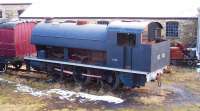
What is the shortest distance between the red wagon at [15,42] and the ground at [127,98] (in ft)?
4.11

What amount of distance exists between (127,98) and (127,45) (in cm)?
235

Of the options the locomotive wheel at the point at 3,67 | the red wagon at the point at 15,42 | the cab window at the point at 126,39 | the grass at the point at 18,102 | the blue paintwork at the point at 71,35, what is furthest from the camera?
the locomotive wheel at the point at 3,67

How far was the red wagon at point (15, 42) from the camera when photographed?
21.8 metres

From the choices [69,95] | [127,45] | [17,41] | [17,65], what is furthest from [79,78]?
[17,65]

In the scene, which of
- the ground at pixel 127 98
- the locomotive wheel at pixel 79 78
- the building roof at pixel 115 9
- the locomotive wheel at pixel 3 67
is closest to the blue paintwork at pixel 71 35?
the locomotive wheel at pixel 79 78

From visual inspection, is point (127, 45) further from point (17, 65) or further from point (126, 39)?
point (17, 65)

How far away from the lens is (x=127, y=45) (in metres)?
17.8

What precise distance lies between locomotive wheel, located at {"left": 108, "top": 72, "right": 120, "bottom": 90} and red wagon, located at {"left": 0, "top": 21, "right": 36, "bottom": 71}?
19.2 ft

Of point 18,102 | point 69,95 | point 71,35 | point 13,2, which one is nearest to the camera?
point 18,102

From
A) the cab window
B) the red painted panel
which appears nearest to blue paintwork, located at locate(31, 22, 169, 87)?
the cab window

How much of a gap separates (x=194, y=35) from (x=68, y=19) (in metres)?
10.2

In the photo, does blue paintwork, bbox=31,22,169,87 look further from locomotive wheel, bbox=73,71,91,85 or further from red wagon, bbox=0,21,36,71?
red wagon, bbox=0,21,36,71

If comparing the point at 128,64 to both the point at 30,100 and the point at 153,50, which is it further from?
the point at 30,100

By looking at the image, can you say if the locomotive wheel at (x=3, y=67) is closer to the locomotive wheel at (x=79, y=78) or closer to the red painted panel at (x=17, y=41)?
the red painted panel at (x=17, y=41)
